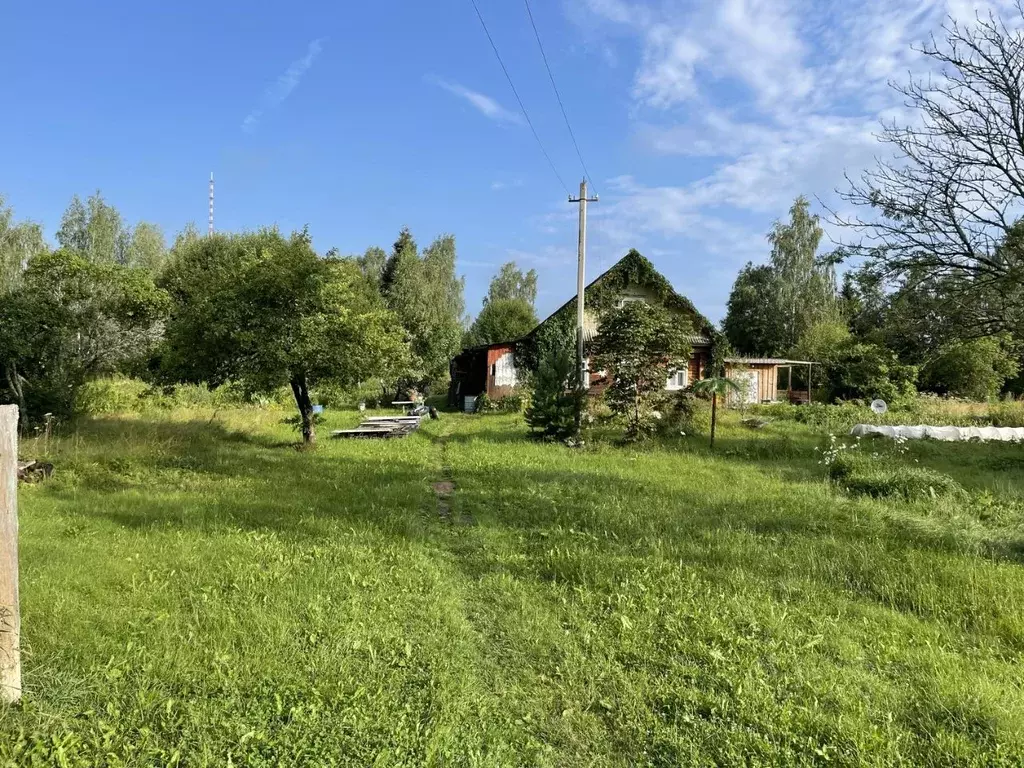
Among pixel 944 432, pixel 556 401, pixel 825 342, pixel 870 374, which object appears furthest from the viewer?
pixel 825 342

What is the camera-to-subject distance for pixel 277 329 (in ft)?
41.0

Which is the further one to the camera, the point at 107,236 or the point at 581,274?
the point at 107,236

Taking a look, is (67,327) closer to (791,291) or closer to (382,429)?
(382,429)

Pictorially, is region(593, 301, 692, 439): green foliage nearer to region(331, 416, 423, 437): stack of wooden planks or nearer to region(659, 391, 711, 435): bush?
region(659, 391, 711, 435): bush

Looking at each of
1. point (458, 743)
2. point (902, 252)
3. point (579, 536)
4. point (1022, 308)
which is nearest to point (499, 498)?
point (579, 536)

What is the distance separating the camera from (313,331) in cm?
1248

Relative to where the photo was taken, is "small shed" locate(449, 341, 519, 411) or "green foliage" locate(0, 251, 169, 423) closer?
"green foliage" locate(0, 251, 169, 423)

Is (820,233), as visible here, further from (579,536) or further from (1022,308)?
(579,536)

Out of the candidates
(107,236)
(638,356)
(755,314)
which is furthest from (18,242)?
(755,314)

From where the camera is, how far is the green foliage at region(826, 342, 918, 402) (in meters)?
24.7

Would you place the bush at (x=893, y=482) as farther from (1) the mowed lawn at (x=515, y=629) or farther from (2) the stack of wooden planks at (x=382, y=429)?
(2) the stack of wooden planks at (x=382, y=429)

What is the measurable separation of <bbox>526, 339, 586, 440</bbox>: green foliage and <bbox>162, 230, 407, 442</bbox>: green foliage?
14.1 feet

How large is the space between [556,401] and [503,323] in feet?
122

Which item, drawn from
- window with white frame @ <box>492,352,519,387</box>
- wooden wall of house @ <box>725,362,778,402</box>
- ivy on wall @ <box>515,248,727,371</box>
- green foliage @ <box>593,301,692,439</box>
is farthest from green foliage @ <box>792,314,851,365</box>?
green foliage @ <box>593,301,692,439</box>
